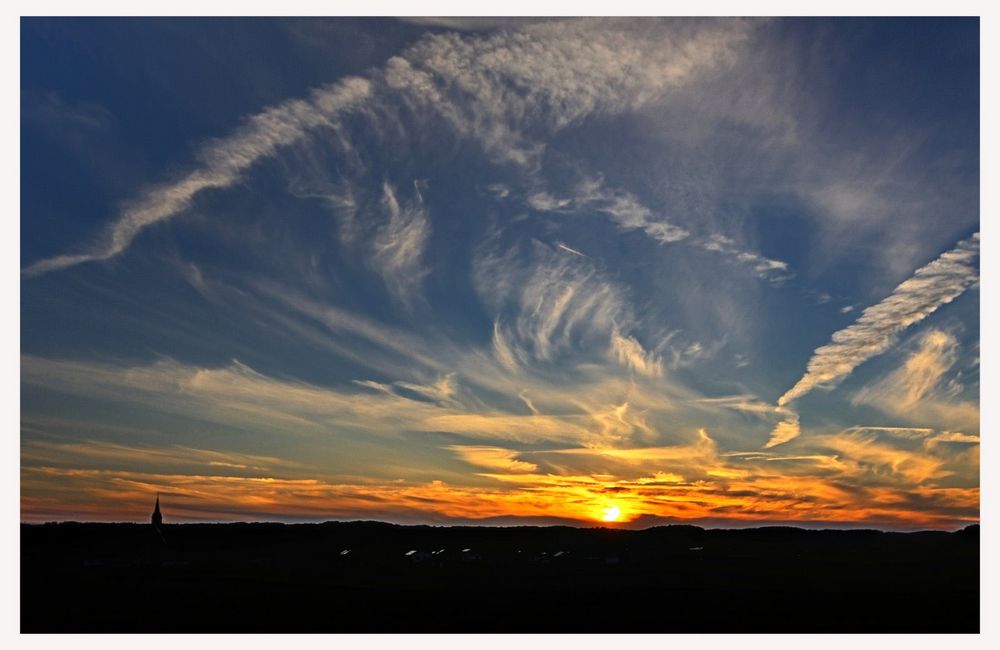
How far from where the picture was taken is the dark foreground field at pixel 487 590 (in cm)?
4803

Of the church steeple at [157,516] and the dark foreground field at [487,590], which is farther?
the church steeple at [157,516]

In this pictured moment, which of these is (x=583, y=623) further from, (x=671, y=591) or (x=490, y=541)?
(x=490, y=541)

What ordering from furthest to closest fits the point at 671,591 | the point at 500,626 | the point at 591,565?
the point at 591,565 < the point at 671,591 < the point at 500,626

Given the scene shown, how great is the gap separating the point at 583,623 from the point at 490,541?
12897 cm

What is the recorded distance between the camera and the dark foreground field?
48.0 metres

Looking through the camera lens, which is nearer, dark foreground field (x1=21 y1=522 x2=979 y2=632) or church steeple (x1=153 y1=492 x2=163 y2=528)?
dark foreground field (x1=21 y1=522 x2=979 y2=632)

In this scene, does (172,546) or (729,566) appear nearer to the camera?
(729,566)

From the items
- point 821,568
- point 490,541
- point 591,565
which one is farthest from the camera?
point 490,541

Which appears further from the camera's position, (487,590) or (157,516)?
(157,516)

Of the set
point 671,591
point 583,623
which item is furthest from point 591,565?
point 583,623

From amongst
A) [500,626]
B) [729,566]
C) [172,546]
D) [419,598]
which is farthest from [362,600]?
[172,546]

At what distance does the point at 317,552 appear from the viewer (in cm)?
12962

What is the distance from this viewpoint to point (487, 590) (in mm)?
67688

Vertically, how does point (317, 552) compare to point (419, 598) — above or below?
below
